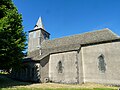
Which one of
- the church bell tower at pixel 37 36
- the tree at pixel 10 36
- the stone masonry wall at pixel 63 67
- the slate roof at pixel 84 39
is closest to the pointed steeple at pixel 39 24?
the church bell tower at pixel 37 36

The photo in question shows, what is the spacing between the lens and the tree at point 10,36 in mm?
17031

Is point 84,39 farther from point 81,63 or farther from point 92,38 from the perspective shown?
point 81,63

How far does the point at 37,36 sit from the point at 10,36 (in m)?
18.2

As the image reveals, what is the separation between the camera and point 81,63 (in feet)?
79.2

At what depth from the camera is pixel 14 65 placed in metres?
19.9

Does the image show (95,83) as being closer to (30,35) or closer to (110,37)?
(110,37)

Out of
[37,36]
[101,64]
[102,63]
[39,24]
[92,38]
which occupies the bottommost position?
[101,64]

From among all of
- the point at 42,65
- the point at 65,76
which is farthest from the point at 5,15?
the point at 65,76

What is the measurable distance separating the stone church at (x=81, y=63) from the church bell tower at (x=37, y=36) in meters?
7.93

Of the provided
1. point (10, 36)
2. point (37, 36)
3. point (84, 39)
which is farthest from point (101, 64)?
point (37, 36)

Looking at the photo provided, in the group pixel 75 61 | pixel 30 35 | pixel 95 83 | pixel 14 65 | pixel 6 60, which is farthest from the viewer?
pixel 30 35

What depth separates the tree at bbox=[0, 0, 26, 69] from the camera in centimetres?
1703

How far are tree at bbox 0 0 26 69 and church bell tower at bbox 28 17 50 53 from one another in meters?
14.6

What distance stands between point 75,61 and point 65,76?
3165 mm
